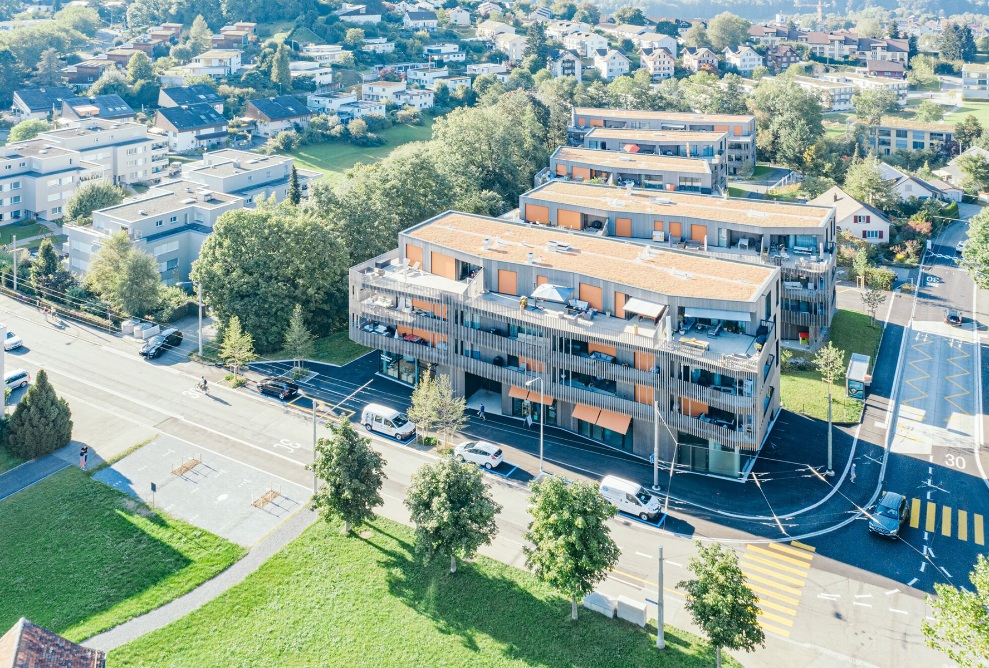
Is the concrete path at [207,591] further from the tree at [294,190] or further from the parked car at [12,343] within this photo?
the tree at [294,190]

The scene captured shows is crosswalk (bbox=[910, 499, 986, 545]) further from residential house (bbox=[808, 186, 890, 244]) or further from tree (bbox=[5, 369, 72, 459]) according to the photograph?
tree (bbox=[5, 369, 72, 459])

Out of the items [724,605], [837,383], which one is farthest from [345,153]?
[724,605]

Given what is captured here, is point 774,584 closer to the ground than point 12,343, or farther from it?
closer to the ground

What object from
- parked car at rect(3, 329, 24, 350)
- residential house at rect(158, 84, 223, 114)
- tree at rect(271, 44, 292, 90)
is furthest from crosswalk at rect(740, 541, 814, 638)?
tree at rect(271, 44, 292, 90)

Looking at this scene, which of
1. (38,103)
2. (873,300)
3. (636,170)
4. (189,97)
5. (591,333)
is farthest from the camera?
(189,97)

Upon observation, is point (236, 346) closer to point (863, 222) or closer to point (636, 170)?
point (636, 170)

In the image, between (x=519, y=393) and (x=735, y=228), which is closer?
(x=519, y=393)
